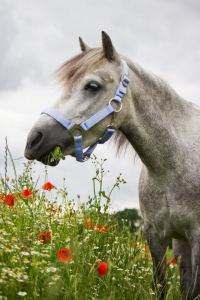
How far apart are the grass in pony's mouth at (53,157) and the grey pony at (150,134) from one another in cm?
3

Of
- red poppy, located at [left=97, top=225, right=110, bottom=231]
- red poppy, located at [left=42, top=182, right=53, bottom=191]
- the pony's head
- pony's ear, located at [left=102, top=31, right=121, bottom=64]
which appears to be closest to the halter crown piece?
the pony's head

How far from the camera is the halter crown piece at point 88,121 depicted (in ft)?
8.58

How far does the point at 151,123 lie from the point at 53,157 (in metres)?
1.13

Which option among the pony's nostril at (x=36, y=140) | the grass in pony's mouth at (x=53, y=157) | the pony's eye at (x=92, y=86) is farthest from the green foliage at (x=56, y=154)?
the pony's eye at (x=92, y=86)

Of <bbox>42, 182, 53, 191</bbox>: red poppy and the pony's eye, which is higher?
the pony's eye

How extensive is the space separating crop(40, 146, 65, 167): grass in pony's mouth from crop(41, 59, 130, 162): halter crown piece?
19cm

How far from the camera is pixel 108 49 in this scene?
2834 millimetres

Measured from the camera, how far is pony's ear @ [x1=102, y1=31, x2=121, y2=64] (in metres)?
2.76

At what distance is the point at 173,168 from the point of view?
3.11 meters

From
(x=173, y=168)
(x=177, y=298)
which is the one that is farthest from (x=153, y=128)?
(x=177, y=298)

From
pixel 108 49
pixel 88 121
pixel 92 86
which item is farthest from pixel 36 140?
pixel 108 49

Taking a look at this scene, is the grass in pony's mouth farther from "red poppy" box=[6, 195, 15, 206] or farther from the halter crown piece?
"red poppy" box=[6, 195, 15, 206]

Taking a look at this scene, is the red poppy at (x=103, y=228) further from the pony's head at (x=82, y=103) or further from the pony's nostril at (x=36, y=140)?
the pony's nostril at (x=36, y=140)

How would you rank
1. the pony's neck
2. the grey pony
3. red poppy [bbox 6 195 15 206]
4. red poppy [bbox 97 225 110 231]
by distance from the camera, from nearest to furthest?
the grey pony < the pony's neck < red poppy [bbox 6 195 15 206] < red poppy [bbox 97 225 110 231]
